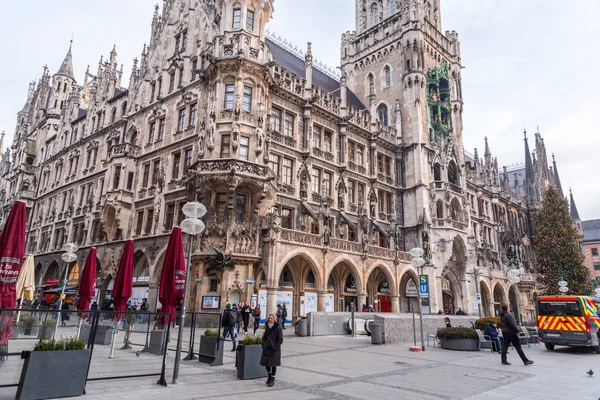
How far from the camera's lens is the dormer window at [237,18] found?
2702 cm

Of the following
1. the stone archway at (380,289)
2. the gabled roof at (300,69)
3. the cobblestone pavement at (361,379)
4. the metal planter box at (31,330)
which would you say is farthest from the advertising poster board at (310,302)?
the metal planter box at (31,330)

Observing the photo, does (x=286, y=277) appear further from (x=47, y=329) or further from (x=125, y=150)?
(x=47, y=329)

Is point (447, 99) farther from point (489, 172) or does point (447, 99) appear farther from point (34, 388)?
point (34, 388)

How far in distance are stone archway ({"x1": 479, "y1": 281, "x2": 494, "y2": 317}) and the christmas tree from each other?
595 centimetres

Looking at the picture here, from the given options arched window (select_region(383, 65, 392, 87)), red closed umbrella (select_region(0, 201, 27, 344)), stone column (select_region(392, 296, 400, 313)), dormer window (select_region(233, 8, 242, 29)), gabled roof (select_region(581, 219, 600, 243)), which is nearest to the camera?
red closed umbrella (select_region(0, 201, 27, 344))

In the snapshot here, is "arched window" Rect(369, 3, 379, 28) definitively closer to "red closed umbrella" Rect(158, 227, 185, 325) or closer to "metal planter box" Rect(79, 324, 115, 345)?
"red closed umbrella" Rect(158, 227, 185, 325)

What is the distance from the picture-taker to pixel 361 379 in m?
9.31

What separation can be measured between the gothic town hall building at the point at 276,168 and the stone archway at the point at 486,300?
22 centimetres

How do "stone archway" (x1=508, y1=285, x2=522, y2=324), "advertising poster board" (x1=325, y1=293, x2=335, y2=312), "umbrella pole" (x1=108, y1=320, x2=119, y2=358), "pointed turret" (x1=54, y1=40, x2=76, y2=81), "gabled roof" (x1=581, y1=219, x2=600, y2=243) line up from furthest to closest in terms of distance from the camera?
"gabled roof" (x1=581, y1=219, x2=600, y2=243) < "pointed turret" (x1=54, y1=40, x2=76, y2=81) < "stone archway" (x1=508, y1=285, x2=522, y2=324) < "advertising poster board" (x1=325, y1=293, x2=335, y2=312) < "umbrella pole" (x1=108, y1=320, x2=119, y2=358)

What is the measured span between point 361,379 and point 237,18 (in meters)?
25.0

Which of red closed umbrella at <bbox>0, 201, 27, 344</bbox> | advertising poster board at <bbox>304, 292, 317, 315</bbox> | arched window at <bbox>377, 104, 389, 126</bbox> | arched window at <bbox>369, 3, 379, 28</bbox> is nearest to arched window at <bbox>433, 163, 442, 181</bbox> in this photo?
arched window at <bbox>377, 104, 389, 126</bbox>

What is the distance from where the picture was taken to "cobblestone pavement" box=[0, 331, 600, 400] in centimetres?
764

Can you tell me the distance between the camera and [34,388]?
252 inches

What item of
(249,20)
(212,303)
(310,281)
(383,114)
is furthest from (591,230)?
(212,303)
